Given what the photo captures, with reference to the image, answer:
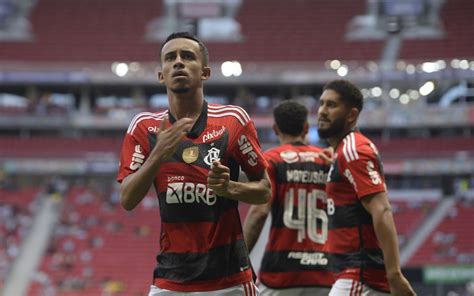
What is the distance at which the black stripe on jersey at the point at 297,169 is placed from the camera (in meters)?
5.28

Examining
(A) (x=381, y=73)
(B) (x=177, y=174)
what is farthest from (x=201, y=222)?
(A) (x=381, y=73)

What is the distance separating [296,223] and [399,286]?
1.55 meters

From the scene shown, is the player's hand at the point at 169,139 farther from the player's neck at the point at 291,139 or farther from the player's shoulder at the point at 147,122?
the player's neck at the point at 291,139

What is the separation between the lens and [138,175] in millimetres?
3244

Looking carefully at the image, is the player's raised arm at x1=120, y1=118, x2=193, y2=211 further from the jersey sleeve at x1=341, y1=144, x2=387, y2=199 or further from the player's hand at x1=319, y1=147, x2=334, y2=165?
the player's hand at x1=319, y1=147, x2=334, y2=165

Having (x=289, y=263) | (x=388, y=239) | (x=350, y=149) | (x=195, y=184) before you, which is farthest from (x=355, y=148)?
(x=289, y=263)

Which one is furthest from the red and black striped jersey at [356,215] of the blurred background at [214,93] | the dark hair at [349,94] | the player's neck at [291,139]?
the blurred background at [214,93]

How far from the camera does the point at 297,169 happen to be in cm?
530

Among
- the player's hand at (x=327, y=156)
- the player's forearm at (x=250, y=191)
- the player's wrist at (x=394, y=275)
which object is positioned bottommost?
the player's wrist at (x=394, y=275)

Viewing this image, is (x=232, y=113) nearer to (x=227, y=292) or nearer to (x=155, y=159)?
(x=155, y=159)

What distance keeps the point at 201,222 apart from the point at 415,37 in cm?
3205

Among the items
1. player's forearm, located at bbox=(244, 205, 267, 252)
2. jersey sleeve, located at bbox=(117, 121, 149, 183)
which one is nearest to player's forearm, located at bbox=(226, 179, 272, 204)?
jersey sleeve, located at bbox=(117, 121, 149, 183)

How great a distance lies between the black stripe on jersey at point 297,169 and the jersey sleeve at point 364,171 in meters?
1.11

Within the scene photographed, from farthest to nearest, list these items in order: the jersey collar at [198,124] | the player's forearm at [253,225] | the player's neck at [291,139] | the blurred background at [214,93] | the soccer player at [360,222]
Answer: the blurred background at [214,93]
the player's neck at [291,139]
the player's forearm at [253,225]
the soccer player at [360,222]
the jersey collar at [198,124]
